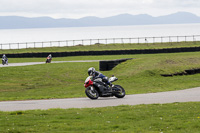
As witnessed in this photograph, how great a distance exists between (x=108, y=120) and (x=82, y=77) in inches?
858

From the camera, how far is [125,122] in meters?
11.3

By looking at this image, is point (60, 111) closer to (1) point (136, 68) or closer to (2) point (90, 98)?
(2) point (90, 98)

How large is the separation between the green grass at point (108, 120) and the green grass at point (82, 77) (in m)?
11.1

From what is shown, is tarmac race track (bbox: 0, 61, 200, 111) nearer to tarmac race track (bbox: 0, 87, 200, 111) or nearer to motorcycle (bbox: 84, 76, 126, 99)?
tarmac race track (bbox: 0, 87, 200, 111)

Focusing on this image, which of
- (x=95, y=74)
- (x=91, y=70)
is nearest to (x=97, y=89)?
(x=95, y=74)

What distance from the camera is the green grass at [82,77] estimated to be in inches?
1034

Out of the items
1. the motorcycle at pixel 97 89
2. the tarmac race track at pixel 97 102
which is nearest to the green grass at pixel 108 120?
the tarmac race track at pixel 97 102

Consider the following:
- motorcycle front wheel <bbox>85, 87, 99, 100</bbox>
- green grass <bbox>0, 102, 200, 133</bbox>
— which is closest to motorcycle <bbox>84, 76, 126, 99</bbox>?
motorcycle front wheel <bbox>85, 87, 99, 100</bbox>

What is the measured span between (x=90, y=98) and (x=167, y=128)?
876 centimetres

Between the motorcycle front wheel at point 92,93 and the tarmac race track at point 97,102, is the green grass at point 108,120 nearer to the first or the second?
the tarmac race track at point 97,102

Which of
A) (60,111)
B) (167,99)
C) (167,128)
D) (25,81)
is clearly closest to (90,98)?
(167,99)

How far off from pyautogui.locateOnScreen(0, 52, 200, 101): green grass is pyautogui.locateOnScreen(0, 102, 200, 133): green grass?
11.1m

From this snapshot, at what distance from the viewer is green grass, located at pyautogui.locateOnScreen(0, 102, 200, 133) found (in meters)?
10.1

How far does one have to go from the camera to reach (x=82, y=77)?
3338 cm
